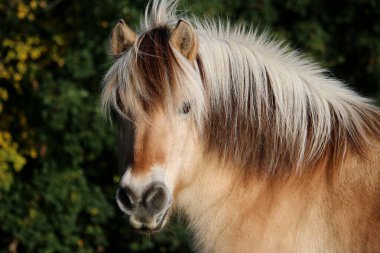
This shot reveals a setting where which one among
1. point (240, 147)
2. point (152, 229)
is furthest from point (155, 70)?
point (152, 229)

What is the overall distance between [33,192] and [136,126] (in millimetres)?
4086

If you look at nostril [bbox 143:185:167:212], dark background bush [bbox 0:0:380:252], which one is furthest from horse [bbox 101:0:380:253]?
dark background bush [bbox 0:0:380:252]

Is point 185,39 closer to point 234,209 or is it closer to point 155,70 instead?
point 155,70

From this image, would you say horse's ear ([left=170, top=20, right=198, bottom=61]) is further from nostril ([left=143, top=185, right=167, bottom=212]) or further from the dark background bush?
the dark background bush

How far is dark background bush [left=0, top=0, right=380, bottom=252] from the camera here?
6.29m

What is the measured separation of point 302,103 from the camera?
2965 millimetres

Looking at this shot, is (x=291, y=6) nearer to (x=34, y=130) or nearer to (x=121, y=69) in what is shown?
(x=34, y=130)

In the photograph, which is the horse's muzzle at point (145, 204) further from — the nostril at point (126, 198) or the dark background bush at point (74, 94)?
the dark background bush at point (74, 94)

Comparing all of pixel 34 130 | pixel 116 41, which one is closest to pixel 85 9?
pixel 34 130

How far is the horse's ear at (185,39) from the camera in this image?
9.54 ft

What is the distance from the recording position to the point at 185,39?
2.94 metres

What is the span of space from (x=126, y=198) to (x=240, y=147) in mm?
610

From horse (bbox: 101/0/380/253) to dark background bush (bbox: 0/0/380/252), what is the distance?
3185mm

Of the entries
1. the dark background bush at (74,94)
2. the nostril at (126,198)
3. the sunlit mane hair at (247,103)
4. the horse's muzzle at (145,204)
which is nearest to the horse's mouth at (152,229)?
the horse's muzzle at (145,204)
